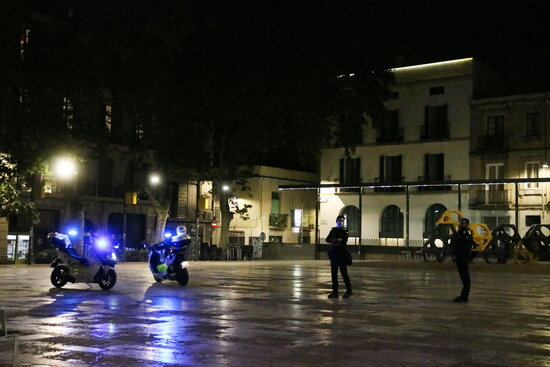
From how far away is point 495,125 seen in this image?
51875mm

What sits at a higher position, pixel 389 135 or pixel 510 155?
pixel 389 135

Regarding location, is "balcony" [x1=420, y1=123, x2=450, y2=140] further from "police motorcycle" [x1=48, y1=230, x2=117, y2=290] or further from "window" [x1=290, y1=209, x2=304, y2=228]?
"police motorcycle" [x1=48, y1=230, x2=117, y2=290]

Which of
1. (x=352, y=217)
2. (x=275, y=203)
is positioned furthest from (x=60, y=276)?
(x=275, y=203)

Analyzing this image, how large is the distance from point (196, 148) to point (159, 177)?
2.70 m

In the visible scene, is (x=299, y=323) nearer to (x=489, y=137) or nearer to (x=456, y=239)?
(x=456, y=239)

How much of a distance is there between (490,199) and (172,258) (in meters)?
34.8

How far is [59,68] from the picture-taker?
34.8 m

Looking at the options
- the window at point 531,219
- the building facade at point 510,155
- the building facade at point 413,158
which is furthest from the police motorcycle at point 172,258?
the window at point 531,219

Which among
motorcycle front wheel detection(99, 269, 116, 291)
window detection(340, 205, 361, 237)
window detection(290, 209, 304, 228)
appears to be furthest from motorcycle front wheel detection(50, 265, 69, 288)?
window detection(340, 205, 361, 237)

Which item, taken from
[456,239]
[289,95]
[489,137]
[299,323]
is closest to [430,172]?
[489,137]

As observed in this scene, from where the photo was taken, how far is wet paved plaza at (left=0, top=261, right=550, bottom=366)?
27.4 ft

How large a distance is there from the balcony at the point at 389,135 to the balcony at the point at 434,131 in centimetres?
177

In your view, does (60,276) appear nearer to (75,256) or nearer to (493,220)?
(75,256)

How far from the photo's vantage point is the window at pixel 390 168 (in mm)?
56531
